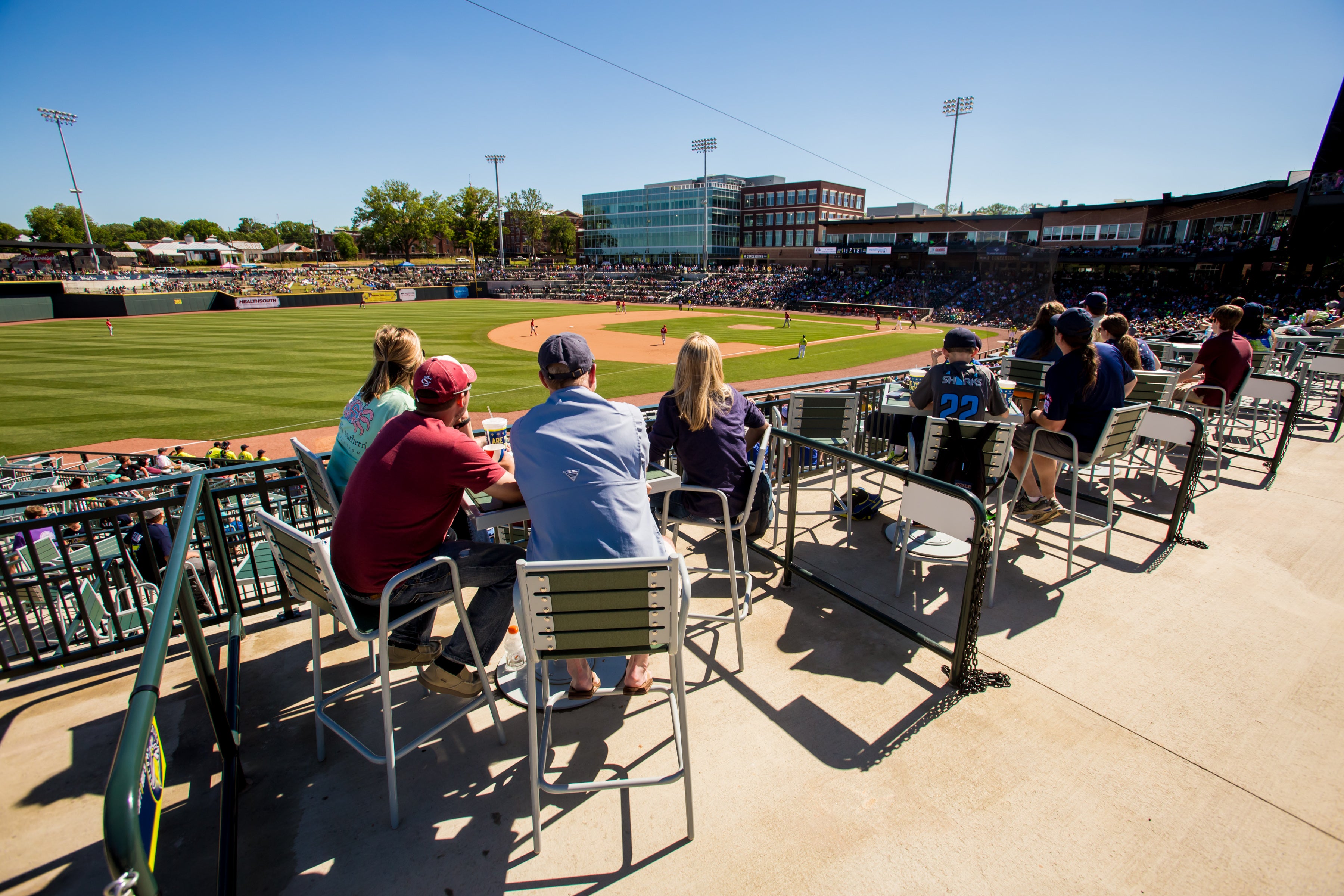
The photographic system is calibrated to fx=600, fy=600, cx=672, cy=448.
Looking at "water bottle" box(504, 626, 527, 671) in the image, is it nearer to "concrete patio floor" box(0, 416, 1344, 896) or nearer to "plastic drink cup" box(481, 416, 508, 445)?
"concrete patio floor" box(0, 416, 1344, 896)

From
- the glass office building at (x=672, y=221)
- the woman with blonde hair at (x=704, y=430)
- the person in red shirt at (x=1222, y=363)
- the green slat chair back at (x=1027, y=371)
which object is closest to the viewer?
the woman with blonde hair at (x=704, y=430)

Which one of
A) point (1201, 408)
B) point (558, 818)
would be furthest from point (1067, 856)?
point (1201, 408)

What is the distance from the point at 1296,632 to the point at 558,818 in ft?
16.1

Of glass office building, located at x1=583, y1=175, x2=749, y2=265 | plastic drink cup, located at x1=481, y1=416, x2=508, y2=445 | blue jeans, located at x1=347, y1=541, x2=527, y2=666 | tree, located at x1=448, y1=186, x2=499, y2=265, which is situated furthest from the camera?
tree, located at x1=448, y1=186, x2=499, y2=265

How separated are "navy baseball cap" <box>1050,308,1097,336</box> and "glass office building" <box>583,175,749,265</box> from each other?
93.7 m

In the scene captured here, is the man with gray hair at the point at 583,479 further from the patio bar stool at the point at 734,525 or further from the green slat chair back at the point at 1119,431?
the green slat chair back at the point at 1119,431

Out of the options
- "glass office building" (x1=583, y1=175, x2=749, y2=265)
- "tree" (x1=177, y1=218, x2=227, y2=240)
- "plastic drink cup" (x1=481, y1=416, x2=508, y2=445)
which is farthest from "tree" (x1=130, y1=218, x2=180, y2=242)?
"plastic drink cup" (x1=481, y1=416, x2=508, y2=445)

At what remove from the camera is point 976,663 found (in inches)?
139

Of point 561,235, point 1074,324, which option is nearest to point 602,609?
point 1074,324

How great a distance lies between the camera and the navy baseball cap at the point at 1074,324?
4836 millimetres

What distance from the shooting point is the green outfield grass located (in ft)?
56.3

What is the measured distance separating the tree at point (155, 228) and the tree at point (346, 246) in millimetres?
70247

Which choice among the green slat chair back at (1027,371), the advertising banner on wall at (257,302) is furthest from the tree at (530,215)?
the green slat chair back at (1027,371)

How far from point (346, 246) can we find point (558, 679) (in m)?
135
